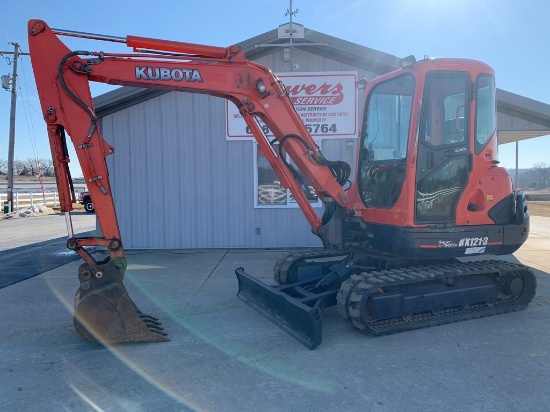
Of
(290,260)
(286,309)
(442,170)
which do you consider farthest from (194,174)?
(442,170)

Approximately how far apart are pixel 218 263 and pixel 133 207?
10.4 feet

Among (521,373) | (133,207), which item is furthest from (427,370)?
(133,207)

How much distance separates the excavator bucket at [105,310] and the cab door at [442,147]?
3.42 meters

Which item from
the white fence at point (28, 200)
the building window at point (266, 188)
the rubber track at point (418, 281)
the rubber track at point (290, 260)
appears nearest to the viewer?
the rubber track at point (418, 281)

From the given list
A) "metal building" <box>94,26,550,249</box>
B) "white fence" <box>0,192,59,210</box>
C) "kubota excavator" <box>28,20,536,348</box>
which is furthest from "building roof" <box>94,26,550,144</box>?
"white fence" <box>0,192,59,210</box>

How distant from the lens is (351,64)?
435 inches

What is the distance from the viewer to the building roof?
10.4m

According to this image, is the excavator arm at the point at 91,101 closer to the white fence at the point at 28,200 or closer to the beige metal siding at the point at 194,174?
the beige metal siding at the point at 194,174

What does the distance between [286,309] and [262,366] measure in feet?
3.08

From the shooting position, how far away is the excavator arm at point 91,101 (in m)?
4.71

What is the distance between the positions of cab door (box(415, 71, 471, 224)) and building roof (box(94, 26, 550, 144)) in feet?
17.9

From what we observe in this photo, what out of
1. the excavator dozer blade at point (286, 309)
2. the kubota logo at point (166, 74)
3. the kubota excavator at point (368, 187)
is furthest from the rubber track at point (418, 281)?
the kubota logo at point (166, 74)

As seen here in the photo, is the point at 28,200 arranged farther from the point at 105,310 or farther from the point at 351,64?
the point at 105,310

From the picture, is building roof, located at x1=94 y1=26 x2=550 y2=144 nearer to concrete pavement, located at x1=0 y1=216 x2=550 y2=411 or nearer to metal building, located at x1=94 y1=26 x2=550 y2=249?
metal building, located at x1=94 y1=26 x2=550 y2=249
